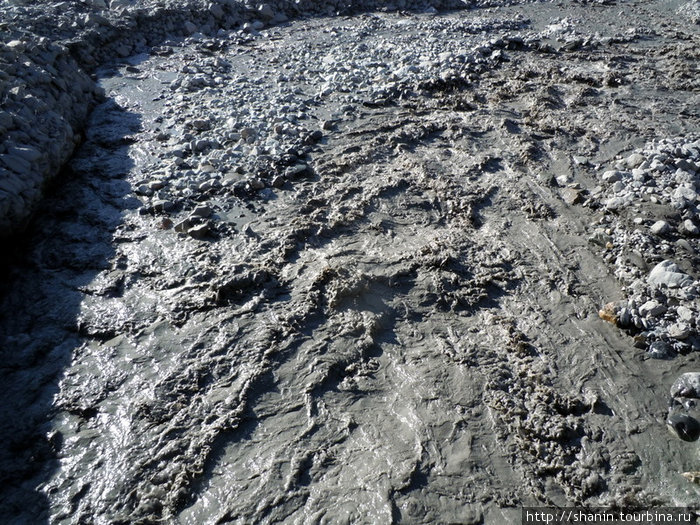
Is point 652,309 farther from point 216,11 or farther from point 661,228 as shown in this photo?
point 216,11

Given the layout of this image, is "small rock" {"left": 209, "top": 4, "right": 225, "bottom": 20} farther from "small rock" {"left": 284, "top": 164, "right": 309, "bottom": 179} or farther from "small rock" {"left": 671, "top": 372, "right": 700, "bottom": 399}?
"small rock" {"left": 671, "top": 372, "right": 700, "bottom": 399}

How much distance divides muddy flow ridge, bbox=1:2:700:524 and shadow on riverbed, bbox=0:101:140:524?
0.02 m

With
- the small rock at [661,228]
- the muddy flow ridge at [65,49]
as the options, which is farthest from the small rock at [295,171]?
the small rock at [661,228]

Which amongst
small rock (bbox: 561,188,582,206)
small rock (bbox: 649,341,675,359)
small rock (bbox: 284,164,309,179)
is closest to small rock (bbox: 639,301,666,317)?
small rock (bbox: 649,341,675,359)

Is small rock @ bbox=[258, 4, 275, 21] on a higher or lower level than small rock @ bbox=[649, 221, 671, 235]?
higher

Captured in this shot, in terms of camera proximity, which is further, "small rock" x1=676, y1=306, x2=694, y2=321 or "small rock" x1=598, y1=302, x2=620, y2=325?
"small rock" x1=598, y1=302, x2=620, y2=325

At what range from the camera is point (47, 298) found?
455cm

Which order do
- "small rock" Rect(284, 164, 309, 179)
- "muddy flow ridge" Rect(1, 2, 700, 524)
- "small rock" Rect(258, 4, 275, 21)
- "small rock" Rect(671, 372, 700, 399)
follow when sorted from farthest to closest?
1. "small rock" Rect(258, 4, 275, 21)
2. "small rock" Rect(284, 164, 309, 179)
3. "small rock" Rect(671, 372, 700, 399)
4. "muddy flow ridge" Rect(1, 2, 700, 524)

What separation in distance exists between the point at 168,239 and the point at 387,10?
383 inches

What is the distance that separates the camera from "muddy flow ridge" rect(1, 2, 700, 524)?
3.13 metres

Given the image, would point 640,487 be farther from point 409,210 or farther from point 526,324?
point 409,210

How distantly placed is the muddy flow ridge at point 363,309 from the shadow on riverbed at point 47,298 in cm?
2

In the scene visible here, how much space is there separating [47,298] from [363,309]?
116 inches

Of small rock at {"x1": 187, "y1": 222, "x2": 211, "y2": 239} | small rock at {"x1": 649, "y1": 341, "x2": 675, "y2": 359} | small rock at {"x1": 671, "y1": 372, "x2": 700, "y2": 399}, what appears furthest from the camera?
small rock at {"x1": 187, "y1": 222, "x2": 211, "y2": 239}
